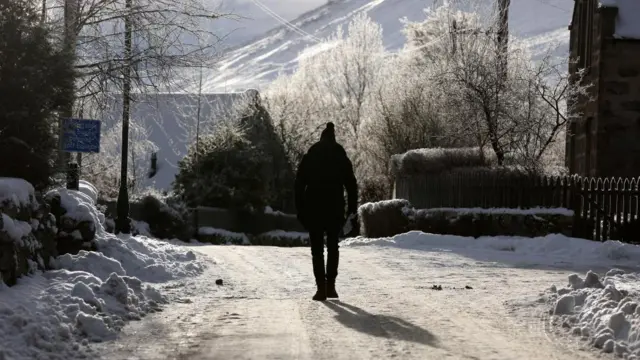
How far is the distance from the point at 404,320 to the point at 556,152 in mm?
37672

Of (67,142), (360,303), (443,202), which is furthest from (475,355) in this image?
(443,202)

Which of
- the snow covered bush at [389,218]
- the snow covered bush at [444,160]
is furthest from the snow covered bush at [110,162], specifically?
the snow covered bush at [444,160]

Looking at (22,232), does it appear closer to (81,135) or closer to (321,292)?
(321,292)

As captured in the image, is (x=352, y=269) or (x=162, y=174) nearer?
(x=352, y=269)

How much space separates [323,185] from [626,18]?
24.5 meters

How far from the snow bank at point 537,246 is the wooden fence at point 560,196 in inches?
72.3

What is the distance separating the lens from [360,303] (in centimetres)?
1116

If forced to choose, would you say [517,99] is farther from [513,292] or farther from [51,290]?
[51,290]

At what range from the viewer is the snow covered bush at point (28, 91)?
1151 cm

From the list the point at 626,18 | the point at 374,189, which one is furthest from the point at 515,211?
the point at 374,189

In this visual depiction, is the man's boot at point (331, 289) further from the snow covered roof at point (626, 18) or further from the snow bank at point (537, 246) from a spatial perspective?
the snow covered roof at point (626, 18)

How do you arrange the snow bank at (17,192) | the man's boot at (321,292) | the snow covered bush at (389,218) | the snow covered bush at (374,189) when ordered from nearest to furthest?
the snow bank at (17,192) < the man's boot at (321,292) < the snow covered bush at (389,218) < the snow covered bush at (374,189)

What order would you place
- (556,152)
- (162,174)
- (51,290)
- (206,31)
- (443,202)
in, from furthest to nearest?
(162,174)
(556,152)
(443,202)
(206,31)
(51,290)

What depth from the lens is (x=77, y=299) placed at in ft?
29.5
